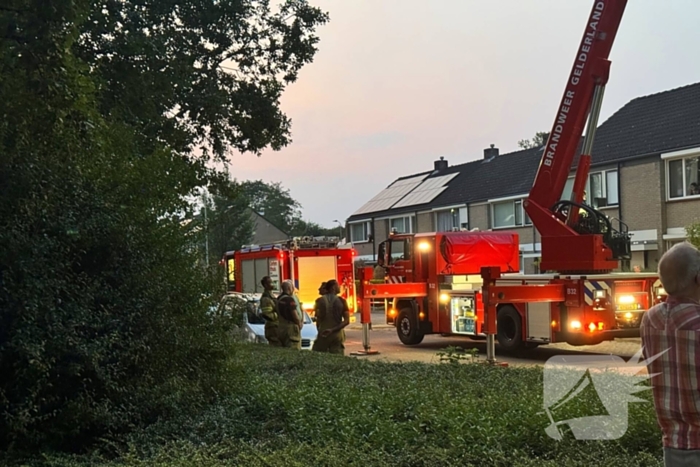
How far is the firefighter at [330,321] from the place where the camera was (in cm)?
1213

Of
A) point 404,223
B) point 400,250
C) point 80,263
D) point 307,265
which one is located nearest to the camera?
point 80,263

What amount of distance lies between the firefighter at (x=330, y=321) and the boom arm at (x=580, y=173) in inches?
171

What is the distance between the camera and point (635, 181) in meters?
29.9

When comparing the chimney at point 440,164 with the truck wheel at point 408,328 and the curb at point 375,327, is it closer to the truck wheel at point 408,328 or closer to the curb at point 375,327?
the curb at point 375,327

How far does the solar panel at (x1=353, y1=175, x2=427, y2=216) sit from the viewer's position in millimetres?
51966

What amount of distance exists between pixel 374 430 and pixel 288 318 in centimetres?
744

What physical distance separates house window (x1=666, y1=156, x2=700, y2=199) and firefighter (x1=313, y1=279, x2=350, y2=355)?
1947 cm

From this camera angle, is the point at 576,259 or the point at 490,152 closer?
the point at 576,259

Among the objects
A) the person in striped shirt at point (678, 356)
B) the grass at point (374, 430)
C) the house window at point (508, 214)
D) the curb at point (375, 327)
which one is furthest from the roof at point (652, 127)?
the person in striped shirt at point (678, 356)

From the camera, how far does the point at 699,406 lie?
3457 millimetres

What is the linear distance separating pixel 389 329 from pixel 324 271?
4223 millimetres

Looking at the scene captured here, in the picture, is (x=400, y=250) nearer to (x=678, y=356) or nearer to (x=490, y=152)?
(x=678, y=356)

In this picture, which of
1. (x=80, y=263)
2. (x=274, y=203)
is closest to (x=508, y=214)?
(x=80, y=263)

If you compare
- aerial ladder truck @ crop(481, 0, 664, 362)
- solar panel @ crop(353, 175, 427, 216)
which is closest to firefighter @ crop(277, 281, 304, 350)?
aerial ladder truck @ crop(481, 0, 664, 362)
